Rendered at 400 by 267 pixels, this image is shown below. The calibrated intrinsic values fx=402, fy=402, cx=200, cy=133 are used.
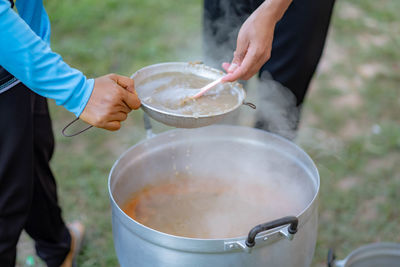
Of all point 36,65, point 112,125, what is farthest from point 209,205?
point 36,65

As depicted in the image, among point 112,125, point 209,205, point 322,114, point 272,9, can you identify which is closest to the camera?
point 112,125

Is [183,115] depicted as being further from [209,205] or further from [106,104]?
[209,205]

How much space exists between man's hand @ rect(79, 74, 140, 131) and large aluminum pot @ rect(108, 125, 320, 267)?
0.26m

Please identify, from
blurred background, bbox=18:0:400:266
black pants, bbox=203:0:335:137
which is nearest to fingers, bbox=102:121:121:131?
black pants, bbox=203:0:335:137

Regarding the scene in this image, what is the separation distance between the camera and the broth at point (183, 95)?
4.69 ft

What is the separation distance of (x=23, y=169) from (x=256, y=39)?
0.97 m

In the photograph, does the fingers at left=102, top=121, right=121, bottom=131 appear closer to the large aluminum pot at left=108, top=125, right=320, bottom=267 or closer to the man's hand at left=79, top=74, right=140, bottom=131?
the man's hand at left=79, top=74, right=140, bottom=131

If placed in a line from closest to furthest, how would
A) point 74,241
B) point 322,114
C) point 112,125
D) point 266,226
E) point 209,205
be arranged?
point 266,226 → point 112,125 → point 209,205 → point 74,241 → point 322,114

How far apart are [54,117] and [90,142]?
397 mm

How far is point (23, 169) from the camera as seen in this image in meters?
1.50

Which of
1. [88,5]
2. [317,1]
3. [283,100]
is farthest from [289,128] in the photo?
[88,5]

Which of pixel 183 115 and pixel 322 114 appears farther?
pixel 322 114

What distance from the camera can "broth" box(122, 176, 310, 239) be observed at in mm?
1456

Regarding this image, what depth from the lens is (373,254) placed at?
177cm
